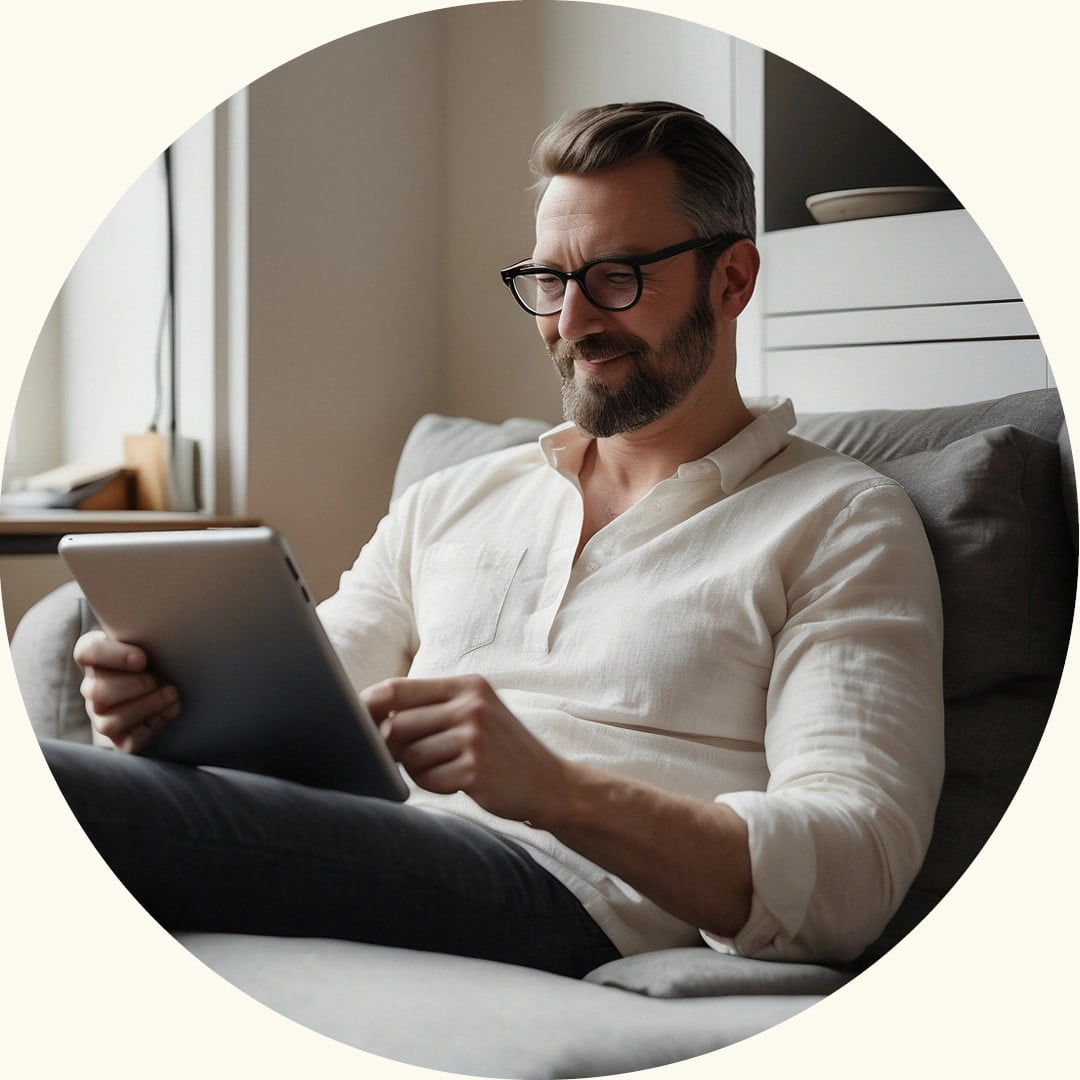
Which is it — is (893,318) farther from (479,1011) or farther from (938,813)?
(479,1011)

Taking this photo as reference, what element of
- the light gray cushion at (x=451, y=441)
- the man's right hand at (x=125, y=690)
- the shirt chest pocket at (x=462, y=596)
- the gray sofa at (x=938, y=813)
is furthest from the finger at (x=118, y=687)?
the light gray cushion at (x=451, y=441)

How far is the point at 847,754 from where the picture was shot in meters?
0.88

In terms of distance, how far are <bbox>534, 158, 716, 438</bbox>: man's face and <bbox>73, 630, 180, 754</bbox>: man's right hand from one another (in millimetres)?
488

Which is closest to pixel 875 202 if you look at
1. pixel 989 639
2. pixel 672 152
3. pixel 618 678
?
pixel 672 152

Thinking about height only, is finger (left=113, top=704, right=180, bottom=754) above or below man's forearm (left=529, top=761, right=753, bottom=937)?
above

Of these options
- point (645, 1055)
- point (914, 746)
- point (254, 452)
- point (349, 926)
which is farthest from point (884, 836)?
point (254, 452)

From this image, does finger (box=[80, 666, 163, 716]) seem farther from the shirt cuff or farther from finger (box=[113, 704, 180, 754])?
the shirt cuff

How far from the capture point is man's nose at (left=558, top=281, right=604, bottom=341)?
1138 mm

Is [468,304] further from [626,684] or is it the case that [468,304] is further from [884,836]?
[884,836]

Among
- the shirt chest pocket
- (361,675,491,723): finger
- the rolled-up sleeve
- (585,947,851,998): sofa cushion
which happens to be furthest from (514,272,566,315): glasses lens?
(585,947,851,998): sofa cushion

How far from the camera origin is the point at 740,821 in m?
0.85

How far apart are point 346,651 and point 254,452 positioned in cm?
52

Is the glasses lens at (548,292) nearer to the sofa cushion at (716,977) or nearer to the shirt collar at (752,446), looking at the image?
the shirt collar at (752,446)

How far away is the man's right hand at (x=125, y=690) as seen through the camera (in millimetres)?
910
